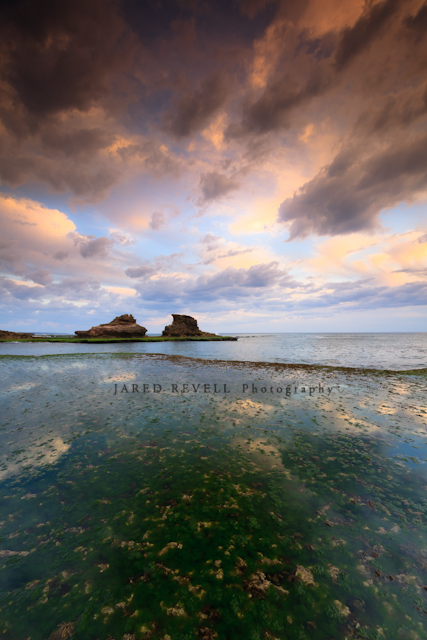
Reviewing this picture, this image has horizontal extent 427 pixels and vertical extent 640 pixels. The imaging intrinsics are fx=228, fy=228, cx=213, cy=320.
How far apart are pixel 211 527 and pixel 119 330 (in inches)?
4923

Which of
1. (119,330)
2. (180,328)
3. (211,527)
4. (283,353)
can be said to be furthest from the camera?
(180,328)

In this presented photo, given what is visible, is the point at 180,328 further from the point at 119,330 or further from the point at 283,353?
the point at 283,353

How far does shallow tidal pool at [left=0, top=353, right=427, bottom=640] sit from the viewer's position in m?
4.38

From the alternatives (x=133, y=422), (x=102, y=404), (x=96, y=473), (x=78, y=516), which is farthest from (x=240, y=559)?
(x=102, y=404)

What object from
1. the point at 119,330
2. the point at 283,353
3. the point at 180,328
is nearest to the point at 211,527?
the point at 283,353

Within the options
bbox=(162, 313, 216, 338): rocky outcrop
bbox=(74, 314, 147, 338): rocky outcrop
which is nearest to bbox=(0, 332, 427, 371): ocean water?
bbox=(74, 314, 147, 338): rocky outcrop

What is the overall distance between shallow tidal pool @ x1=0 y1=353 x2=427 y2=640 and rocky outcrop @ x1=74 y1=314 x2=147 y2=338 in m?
113

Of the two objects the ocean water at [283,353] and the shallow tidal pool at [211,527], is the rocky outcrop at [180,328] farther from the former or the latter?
the shallow tidal pool at [211,527]

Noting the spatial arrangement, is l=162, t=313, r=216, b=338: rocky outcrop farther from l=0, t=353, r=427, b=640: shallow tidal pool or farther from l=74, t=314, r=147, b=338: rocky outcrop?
l=0, t=353, r=427, b=640: shallow tidal pool

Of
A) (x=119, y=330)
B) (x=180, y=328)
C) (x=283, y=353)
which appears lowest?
(x=283, y=353)

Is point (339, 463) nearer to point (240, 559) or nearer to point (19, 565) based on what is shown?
point (240, 559)

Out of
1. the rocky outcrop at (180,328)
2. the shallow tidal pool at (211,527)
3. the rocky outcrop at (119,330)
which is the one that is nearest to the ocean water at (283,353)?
the shallow tidal pool at (211,527)

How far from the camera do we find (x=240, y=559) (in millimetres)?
5586

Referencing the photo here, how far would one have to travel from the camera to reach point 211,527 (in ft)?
21.5
